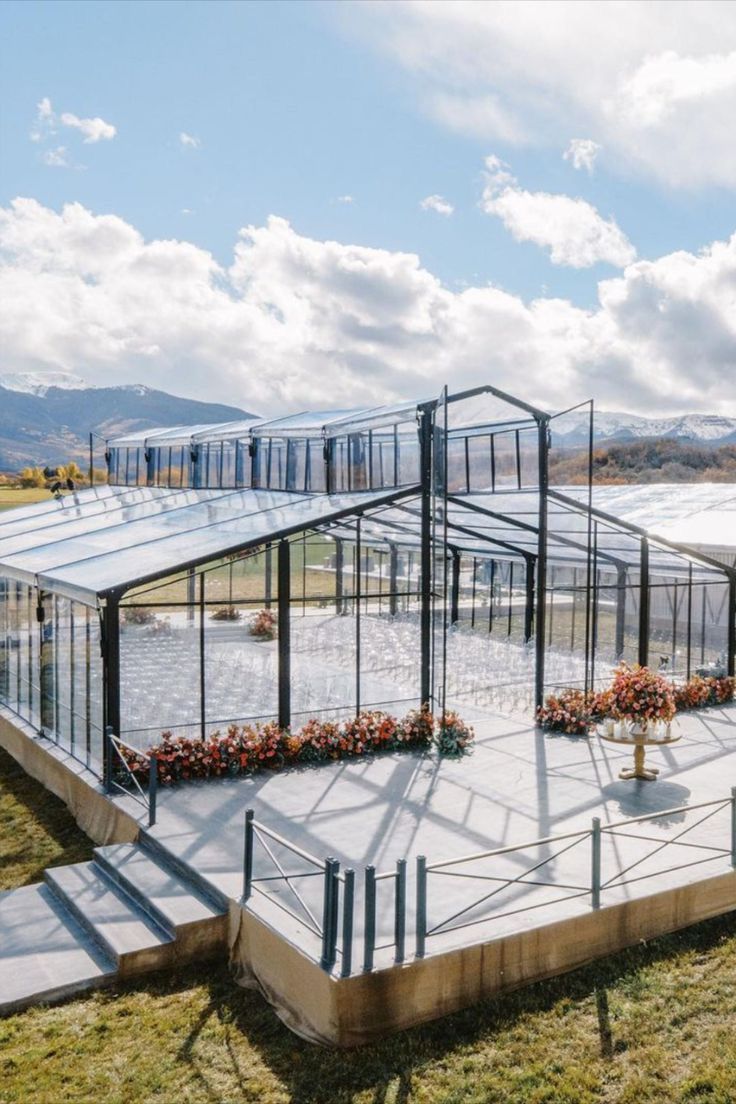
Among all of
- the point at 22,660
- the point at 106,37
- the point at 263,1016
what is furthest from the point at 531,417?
the point at 263,1016

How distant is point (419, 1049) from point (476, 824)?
164 inches

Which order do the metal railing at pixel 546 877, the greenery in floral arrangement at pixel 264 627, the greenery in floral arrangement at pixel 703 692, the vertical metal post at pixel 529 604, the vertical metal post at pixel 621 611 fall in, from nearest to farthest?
the metal railing at pixel 546 877
the greenery in floral arrangement at pixel 703 692
the vertical metal post at pixel 621 611
the greenery in floral arrangement at pixel 264 627
the vertical metal post at pixel 529 604

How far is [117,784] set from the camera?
13.0 metres

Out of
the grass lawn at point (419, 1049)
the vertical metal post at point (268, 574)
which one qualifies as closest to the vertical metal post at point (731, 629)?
the vertical metal post at point (268, 574)

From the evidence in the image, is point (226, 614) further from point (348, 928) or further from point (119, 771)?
point (348, 928)

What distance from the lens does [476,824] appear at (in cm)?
1172

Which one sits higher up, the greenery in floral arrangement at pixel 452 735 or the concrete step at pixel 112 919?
the greenery in floral arrangement at pixel 452 735

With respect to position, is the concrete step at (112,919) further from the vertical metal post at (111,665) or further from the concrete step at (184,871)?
the vertical metal post at (111,665)

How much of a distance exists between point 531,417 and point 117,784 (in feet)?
32.2

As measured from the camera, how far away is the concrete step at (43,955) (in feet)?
28.4

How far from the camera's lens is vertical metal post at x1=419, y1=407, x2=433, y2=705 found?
16234 millimetres

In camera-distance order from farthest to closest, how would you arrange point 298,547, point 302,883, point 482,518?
point 482,518
point 298,547
point 302,883

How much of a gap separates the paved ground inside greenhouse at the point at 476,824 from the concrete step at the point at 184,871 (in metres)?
0.08

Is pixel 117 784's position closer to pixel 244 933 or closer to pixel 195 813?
pixel 195 813
